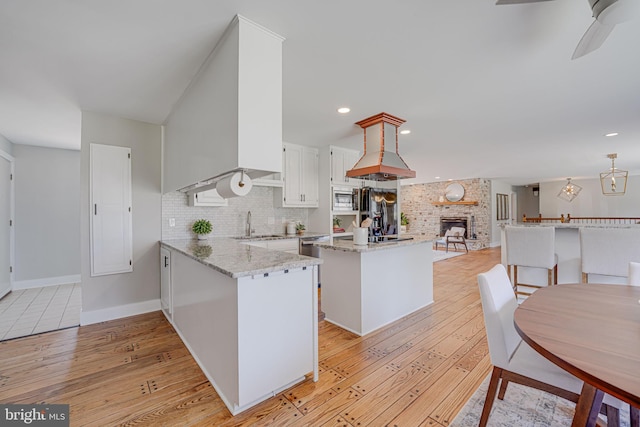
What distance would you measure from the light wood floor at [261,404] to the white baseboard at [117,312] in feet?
0.37

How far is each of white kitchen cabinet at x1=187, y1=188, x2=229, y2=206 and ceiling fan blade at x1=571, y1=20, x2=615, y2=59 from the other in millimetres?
A: 3598

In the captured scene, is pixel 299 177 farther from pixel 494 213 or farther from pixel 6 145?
pixel 494 213

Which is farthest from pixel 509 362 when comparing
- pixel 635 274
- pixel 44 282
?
pixel 44 282

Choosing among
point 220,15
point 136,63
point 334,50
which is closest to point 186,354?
point 136,63

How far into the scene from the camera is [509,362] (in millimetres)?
1381

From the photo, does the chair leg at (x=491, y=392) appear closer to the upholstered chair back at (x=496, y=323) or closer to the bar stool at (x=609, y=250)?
the upholstered chair back at (x=496, y=323)

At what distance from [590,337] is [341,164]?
4041 mm

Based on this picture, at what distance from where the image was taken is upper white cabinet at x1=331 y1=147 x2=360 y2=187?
4672mm

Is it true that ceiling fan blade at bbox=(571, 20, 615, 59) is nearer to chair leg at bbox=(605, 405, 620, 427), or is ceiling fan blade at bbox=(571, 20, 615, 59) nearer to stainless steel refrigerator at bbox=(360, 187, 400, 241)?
chair leg at bbox=(605, 405, 620, 427)

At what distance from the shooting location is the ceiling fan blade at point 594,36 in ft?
4.47

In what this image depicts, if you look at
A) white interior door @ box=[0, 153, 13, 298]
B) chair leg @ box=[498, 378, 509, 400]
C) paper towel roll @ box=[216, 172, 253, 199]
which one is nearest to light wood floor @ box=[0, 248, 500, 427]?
chair leg @ box=[498, 378, 509, 400]

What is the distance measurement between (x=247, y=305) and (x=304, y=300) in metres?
0.44

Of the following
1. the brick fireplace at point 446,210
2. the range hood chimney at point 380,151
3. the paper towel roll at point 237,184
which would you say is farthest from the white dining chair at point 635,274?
the brick fireplace at point 446,210

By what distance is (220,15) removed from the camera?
1.59 metres
